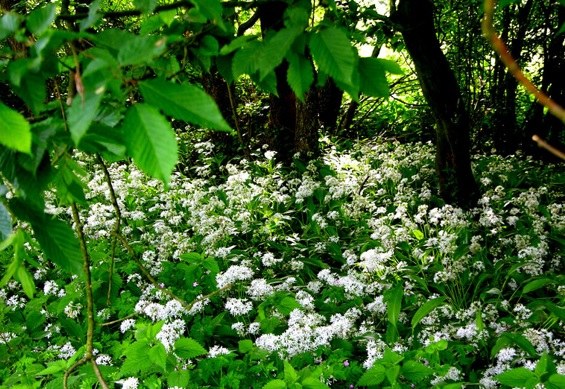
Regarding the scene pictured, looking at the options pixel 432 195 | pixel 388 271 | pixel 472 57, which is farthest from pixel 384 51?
pixel 388 271

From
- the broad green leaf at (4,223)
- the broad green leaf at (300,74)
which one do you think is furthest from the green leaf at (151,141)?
the broad green leaf at (300,74)

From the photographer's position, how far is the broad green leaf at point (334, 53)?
111cm

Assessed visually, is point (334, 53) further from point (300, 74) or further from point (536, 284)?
point (536, 284)

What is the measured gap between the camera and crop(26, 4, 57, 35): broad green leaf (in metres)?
0.98

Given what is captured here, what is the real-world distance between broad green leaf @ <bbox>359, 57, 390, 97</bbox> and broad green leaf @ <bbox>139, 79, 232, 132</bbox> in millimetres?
518

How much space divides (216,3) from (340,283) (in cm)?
300

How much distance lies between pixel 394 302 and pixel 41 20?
3.04 meters

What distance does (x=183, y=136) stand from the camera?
8875 mm

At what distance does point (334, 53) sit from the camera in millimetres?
1134

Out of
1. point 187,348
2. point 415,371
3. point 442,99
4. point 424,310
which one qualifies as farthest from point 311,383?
point 442,99

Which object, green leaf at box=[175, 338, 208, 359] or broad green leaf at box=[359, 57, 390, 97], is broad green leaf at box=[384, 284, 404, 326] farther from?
broad green leaf at box=[359, 57, 390, 97]

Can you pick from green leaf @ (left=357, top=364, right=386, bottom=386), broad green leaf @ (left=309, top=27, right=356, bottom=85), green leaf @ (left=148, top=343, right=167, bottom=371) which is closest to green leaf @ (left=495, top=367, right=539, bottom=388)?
green leaf @ (left=357, top=364, right=386, bottom=386)

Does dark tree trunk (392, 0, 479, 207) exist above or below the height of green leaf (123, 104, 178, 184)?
above

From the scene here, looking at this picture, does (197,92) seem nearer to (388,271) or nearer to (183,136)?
(388,271)
